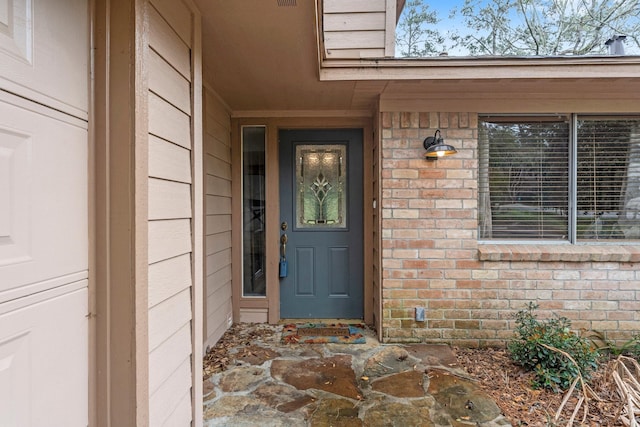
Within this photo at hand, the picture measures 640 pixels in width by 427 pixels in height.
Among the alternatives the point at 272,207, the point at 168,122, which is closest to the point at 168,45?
the point at 168,122

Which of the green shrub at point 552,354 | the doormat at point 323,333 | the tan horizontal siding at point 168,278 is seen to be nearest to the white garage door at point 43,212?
the tan horizontal siding at point 168,278

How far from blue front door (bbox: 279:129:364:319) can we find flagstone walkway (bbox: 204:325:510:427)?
0.62 meters

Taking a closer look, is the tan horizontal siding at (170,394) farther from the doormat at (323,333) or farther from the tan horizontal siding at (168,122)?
the doormat at (323,333)

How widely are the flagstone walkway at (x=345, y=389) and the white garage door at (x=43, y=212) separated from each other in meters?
1.13

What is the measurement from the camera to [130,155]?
3.11ft

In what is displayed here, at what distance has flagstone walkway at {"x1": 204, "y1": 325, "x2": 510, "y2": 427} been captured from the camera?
172 cm

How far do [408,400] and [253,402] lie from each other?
37.2 inches

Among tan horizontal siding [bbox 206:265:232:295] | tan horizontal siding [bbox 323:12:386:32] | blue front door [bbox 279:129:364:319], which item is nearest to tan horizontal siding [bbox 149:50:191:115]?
tan horizontal siding [bbox 206:265:232:295]

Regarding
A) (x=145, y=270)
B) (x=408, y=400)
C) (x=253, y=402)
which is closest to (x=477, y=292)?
(x=408, y=400)

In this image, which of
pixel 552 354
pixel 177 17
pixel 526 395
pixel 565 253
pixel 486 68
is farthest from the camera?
pixel 565 253

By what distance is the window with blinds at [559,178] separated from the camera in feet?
8.74

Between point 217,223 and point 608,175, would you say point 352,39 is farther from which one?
point 608,175

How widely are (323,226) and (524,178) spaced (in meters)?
1.89

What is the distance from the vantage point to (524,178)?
2.70 m
